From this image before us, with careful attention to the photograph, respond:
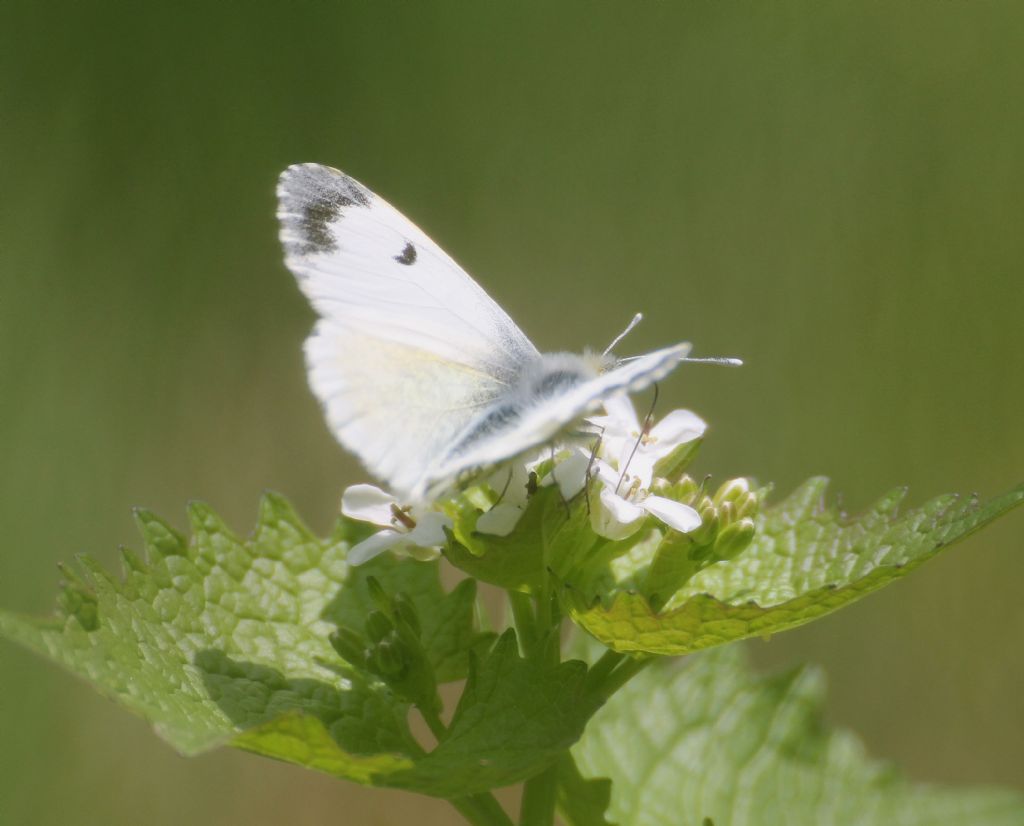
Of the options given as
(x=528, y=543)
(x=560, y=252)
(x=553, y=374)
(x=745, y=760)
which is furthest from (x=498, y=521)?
(x=560, y=252)

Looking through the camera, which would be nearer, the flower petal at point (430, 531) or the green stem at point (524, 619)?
the flower petal at point (430, 531)

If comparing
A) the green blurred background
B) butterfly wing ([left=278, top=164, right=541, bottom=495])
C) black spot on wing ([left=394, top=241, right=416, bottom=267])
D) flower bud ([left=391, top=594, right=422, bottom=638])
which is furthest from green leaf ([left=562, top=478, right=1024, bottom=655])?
the green blurred background

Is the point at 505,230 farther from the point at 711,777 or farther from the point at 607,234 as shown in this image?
the point at 711,777

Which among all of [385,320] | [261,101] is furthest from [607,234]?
[385,320]

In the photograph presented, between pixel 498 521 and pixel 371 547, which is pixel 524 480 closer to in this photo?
pixel 498 521

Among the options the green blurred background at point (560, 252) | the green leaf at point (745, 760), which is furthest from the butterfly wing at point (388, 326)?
the green blurred background at point (560, 252)

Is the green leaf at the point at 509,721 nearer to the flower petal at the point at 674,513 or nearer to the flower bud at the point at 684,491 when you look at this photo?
the flower petal at the point at 674,513
